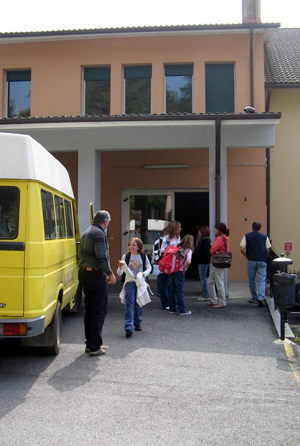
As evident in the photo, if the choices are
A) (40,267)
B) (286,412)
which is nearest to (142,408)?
(286,412)

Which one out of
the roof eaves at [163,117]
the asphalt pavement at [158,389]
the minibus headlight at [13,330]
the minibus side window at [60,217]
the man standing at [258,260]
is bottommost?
the asphalt pavement at [158,389]

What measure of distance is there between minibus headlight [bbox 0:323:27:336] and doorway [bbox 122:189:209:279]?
8.99 metres

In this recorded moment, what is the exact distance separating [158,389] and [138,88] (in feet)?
36.0

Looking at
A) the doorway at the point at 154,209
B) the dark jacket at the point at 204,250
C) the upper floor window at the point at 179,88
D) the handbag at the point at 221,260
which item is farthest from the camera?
the upper floor window at the point at 179,88

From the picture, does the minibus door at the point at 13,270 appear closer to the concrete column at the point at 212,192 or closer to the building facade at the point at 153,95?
the concrete column at the point at 212,192

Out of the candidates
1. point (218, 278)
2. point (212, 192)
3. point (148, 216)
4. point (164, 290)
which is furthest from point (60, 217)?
point (148, 216)

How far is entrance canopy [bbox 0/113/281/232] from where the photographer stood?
9750 mm

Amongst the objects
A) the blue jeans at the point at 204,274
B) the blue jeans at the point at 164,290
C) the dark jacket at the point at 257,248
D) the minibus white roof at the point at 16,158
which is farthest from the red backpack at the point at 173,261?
the minibus white roof at the point at 16,158

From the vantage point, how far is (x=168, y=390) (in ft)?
16.4

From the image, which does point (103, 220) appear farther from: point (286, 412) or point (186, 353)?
point (286, 412)

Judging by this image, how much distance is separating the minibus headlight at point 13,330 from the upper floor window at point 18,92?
35.8ft

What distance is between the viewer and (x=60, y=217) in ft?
22.7

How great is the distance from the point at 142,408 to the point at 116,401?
1.00 ft

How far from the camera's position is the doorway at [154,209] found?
1393 centimetres
